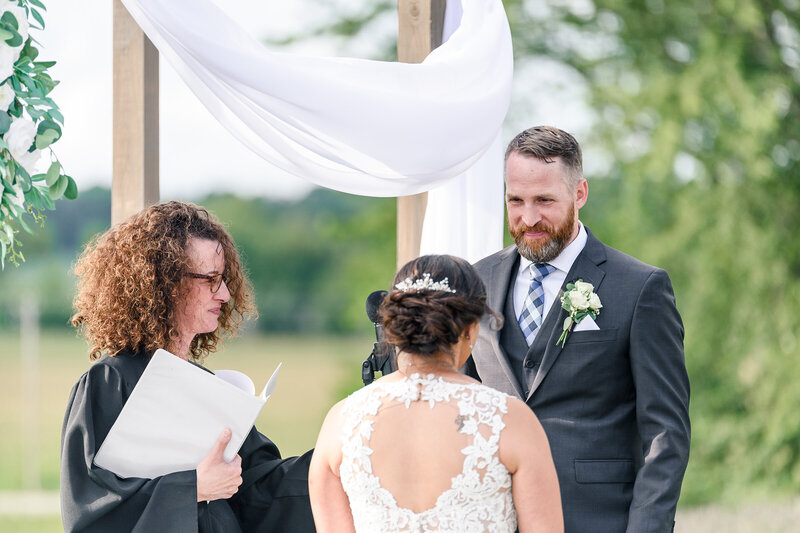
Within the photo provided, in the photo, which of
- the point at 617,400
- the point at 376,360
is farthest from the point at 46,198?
the point at 617,400

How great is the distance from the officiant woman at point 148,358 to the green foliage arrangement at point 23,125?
0.20m

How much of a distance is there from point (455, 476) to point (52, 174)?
1387 millimetres

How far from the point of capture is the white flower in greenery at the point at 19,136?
241 cm

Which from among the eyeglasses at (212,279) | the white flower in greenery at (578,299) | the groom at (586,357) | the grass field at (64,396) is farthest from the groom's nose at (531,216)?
the grass field at (64,396)

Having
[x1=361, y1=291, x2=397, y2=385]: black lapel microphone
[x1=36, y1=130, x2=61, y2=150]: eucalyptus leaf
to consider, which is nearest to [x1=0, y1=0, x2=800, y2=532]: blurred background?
[x1=36, y1=130, x2=61, y2=150]: eucalyptus leaf

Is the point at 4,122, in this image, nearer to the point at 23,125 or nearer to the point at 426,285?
the point at 23,125

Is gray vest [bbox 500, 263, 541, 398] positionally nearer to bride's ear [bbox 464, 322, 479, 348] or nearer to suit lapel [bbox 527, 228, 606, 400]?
suit lapel [bbox 527, 228, 606, 400]

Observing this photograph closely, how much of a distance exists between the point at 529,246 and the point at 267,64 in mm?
895

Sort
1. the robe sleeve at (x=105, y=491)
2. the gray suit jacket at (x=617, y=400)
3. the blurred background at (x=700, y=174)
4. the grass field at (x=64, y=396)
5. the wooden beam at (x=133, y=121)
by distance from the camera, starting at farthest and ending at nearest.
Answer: the grass field at (x=64, y=396)
the blurred background at (x=700, y=174)
the wooden beam at (x=133, y=121)
the gray suit jacket at (x=617, y=400)
the robe sleeve at (x=105, y=491)

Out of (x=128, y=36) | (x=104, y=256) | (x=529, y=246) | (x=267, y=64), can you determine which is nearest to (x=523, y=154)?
(x=529, y=246)

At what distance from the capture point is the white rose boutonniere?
8.16 feet

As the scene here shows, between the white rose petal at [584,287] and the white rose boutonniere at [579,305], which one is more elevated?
the white rose petal at [584,287]

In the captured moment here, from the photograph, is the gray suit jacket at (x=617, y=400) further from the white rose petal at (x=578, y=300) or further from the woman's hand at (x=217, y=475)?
the woman's hand at (x=217, y=475)

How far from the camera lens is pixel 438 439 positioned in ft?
6.30
